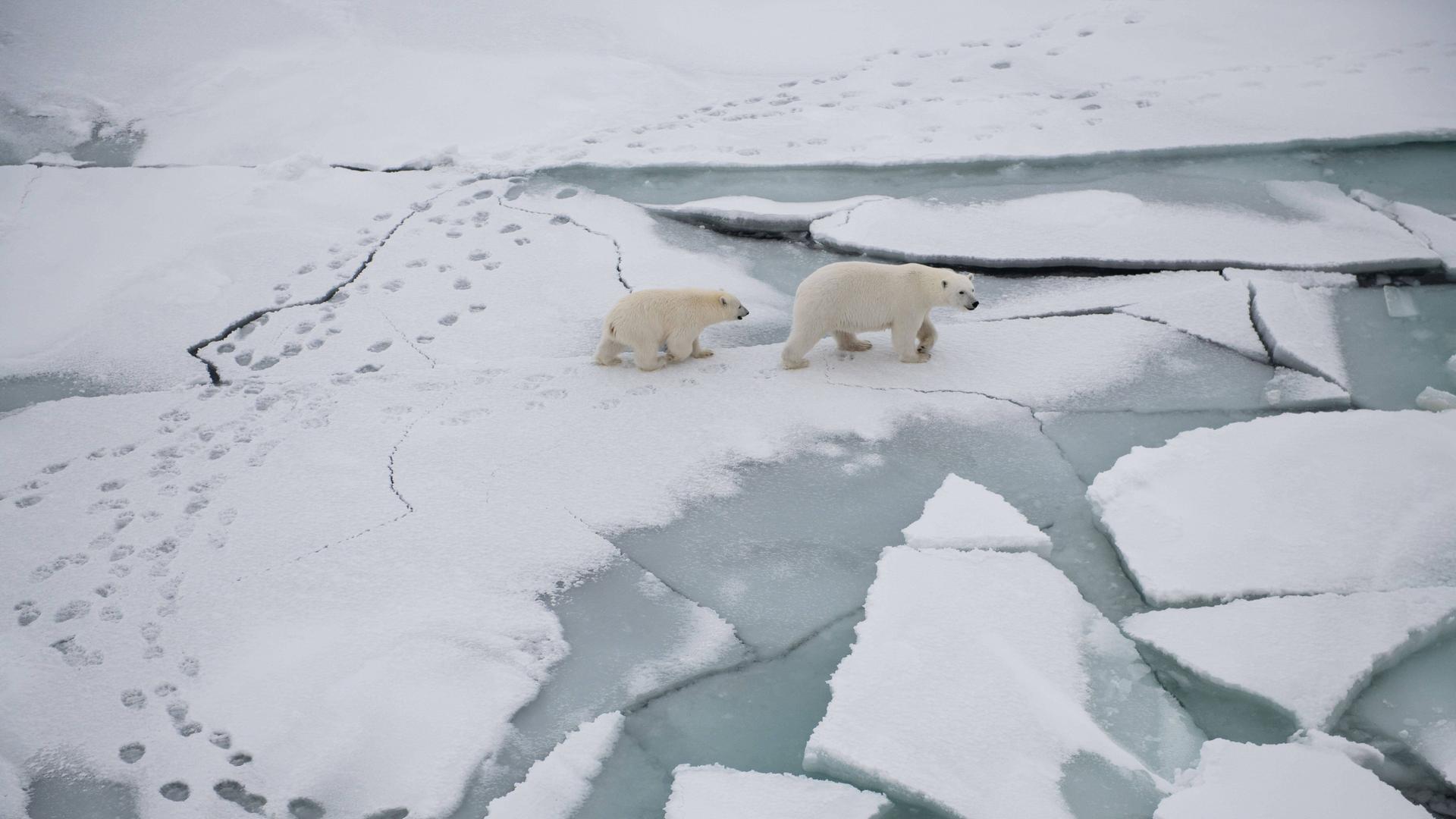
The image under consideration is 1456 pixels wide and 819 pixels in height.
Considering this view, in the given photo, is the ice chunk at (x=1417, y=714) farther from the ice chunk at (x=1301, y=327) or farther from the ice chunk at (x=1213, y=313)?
the ice chunk at (x=1213, y=313)

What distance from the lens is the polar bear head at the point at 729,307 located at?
3846mm

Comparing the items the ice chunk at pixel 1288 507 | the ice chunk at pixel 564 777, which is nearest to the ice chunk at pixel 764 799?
the ice chunk at pixel 564 777

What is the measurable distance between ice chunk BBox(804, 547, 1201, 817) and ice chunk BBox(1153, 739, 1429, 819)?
0.10 meters

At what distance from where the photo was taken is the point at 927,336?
396 cm

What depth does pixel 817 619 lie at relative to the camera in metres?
2.83

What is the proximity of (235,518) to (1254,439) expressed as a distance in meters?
3.27

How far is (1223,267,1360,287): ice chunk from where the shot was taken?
418cm

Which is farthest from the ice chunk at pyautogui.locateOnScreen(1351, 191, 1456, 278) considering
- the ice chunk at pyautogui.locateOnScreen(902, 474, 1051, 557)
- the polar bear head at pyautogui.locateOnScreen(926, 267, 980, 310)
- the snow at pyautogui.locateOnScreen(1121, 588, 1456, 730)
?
the ice chunk at pyautogui.locateOnScreen(902, 474, 1051, 557)

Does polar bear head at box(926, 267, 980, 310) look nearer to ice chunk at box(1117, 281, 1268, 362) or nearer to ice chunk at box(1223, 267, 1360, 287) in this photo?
ice chunk at box(1117, 281, 1268, 362)

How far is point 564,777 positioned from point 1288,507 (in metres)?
2.18

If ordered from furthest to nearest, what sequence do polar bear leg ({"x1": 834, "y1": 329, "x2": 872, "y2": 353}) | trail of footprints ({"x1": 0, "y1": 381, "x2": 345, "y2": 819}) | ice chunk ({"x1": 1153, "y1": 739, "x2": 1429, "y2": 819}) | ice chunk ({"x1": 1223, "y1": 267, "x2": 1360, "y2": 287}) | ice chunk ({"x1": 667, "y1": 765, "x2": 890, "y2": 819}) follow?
ice chunk ({"x1": 1223, "y1": 267, "x2": 1360, "y2": 287}) → polar bear leg ({"x1": 834, "y1": 329, "x2": 872, "y2": 353}) → trail of footprints ({"x1": 0, "y1": 381, "x2": 345, "y2": 819}) → ice chunk ({"x1": 667, "y1": 765, "x2": 890, "y2": 819}) → ice chunk ({"x1": 1153, "y1": 739, "x2": 1429, "y2": 819})

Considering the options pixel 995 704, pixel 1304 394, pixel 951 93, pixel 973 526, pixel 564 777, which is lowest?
pixel 564 777

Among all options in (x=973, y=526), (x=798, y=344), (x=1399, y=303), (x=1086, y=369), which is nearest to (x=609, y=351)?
(x=798, y=344)

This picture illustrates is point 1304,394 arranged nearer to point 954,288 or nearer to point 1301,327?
point 1301,327
